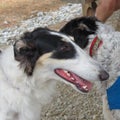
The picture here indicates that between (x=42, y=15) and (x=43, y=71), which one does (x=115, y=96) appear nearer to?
(x=43, y=71)

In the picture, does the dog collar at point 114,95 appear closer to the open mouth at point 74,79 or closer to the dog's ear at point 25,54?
the open mouth at point 74,79

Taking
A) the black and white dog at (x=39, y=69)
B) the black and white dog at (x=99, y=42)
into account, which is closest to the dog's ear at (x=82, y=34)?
the black and white dog at (x=99, y=42)

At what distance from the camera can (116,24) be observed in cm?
727

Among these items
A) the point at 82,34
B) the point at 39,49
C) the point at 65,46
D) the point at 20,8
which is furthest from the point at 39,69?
the point at 20,8

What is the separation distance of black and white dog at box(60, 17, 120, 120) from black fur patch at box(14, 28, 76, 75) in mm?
488

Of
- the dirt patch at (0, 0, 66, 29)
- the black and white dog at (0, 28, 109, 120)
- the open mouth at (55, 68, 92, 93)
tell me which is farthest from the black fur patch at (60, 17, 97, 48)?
the dirt patch at (0, 0, 66, 29)

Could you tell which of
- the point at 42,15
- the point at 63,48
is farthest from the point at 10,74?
the point at 42,15

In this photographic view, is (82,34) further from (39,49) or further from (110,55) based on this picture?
(39,49)

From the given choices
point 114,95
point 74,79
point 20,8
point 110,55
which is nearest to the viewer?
point 74,79

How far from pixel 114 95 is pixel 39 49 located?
2.73ft

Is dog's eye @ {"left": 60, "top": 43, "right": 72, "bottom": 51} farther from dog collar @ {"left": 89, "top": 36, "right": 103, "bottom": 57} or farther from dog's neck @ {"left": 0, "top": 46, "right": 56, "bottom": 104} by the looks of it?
dog collar @ {"left": 89, "top": 36, "right": 103, "bottom": 57}

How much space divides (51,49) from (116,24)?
392 cm

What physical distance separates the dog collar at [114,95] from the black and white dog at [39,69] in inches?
12.2

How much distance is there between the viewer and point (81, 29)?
13.4 ft
